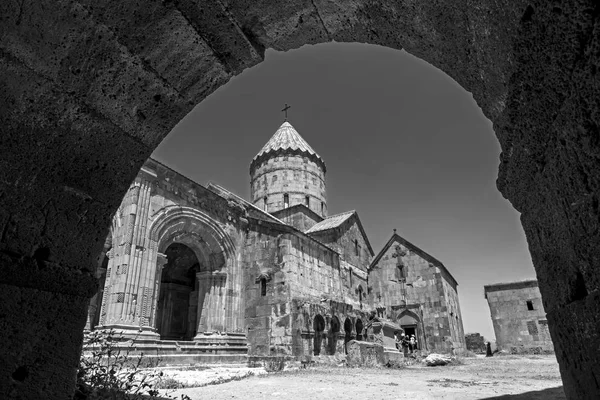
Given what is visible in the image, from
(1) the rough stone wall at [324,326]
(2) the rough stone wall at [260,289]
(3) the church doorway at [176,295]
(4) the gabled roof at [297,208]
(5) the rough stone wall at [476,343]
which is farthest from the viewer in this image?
(5) the rough stone wall at [476,343]

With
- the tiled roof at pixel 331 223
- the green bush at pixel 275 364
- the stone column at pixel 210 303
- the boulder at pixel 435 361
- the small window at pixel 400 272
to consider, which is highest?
the tiled roof at pixel 331 223

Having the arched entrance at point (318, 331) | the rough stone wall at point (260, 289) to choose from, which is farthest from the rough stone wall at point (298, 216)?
the arched entrance at point (318, 331)

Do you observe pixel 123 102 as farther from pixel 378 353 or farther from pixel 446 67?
pixel 378 353

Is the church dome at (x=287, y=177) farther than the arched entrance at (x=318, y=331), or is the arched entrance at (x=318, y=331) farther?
the church dome at (x=287, y=177)

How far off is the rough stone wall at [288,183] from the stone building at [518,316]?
12904 mm

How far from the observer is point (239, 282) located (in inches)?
505

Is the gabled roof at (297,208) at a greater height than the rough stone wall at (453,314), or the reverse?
the gabled roof at (297,208)

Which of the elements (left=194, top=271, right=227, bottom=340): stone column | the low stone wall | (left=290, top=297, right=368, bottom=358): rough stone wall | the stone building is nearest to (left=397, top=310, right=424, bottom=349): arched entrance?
(left=290, top=297, right=368, bottom=358): rough stone wall

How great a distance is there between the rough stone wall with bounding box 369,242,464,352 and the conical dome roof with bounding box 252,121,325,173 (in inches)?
304

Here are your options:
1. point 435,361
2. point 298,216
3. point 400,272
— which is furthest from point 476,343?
point 298,216

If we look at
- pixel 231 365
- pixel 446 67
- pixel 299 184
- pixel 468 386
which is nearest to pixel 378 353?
pixel 231 365

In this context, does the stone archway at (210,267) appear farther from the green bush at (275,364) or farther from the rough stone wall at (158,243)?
the green bush at (275,364)

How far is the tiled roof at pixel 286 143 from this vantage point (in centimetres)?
2332

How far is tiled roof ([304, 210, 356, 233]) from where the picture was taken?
1925 centimetres
